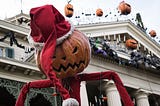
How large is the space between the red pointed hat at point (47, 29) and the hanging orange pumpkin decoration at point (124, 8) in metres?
19.2

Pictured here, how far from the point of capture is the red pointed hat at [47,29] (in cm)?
594

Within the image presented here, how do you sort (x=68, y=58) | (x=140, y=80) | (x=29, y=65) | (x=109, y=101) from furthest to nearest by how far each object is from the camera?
(x=140, y=80)
(x=109, y=101)
(x=29, y=65)
(x=68, y=58)

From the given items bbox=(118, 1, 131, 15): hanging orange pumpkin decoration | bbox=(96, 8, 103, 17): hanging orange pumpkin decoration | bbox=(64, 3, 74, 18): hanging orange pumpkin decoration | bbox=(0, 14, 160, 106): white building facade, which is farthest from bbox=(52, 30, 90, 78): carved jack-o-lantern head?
bbox=(96, 8, 103, 17): hanging orange pumpkin decoration

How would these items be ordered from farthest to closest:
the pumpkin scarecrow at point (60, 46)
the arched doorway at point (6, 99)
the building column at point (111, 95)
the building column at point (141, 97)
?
1. the building column at point (141, 97)
2. the building column at point (111, 95)
3. the arched doorway at point (6, 99)
4. the pumpkin scarecrow at point (60, 46)

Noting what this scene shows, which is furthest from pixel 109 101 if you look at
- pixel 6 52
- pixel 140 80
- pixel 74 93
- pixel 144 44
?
pixel 74 93

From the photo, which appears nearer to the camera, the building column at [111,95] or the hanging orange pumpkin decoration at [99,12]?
the building column at [111,95]

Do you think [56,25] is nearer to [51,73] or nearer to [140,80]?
[51,73]

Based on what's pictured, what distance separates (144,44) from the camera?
1129 inches

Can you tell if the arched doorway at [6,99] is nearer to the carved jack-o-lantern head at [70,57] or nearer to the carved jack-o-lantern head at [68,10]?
the carved jack-o-lantern head at [68,10]

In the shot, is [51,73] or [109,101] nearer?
[51,73]

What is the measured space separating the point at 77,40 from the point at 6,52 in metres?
16.5

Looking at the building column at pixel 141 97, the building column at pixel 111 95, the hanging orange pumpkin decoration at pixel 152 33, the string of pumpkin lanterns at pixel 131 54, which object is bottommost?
the building column at pixel 141 97

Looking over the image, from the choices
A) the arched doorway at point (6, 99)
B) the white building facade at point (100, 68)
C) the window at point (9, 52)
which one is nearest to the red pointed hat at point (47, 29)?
the white building facade at point (100, 68)

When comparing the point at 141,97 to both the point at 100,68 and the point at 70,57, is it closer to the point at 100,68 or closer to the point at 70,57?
the point at 100,68
